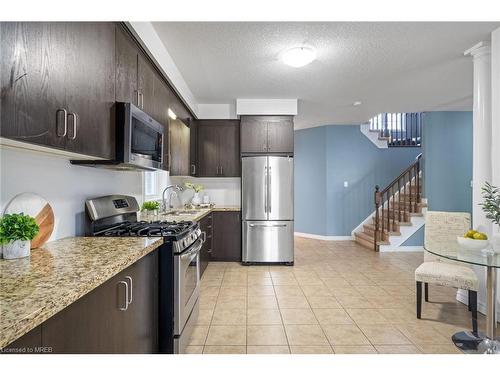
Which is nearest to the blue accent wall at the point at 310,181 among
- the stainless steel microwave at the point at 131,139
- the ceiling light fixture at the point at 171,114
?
the ceiling light fixture at the point at 171,114

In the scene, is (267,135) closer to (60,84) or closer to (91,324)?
(60,84)

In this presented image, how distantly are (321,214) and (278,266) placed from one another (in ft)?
8.79

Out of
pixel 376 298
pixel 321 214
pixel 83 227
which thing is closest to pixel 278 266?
pixel 376 298

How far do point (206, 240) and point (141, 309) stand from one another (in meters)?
2.82

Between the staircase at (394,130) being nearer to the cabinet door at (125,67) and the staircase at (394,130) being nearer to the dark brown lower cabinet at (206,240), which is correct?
the dark brown lower cabinet at (206,240)

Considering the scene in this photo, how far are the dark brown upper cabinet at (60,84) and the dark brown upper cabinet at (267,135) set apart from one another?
10.2 feet

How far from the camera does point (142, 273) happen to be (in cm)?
167

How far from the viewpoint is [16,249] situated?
1.34 meters

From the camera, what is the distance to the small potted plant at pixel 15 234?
1.30m
